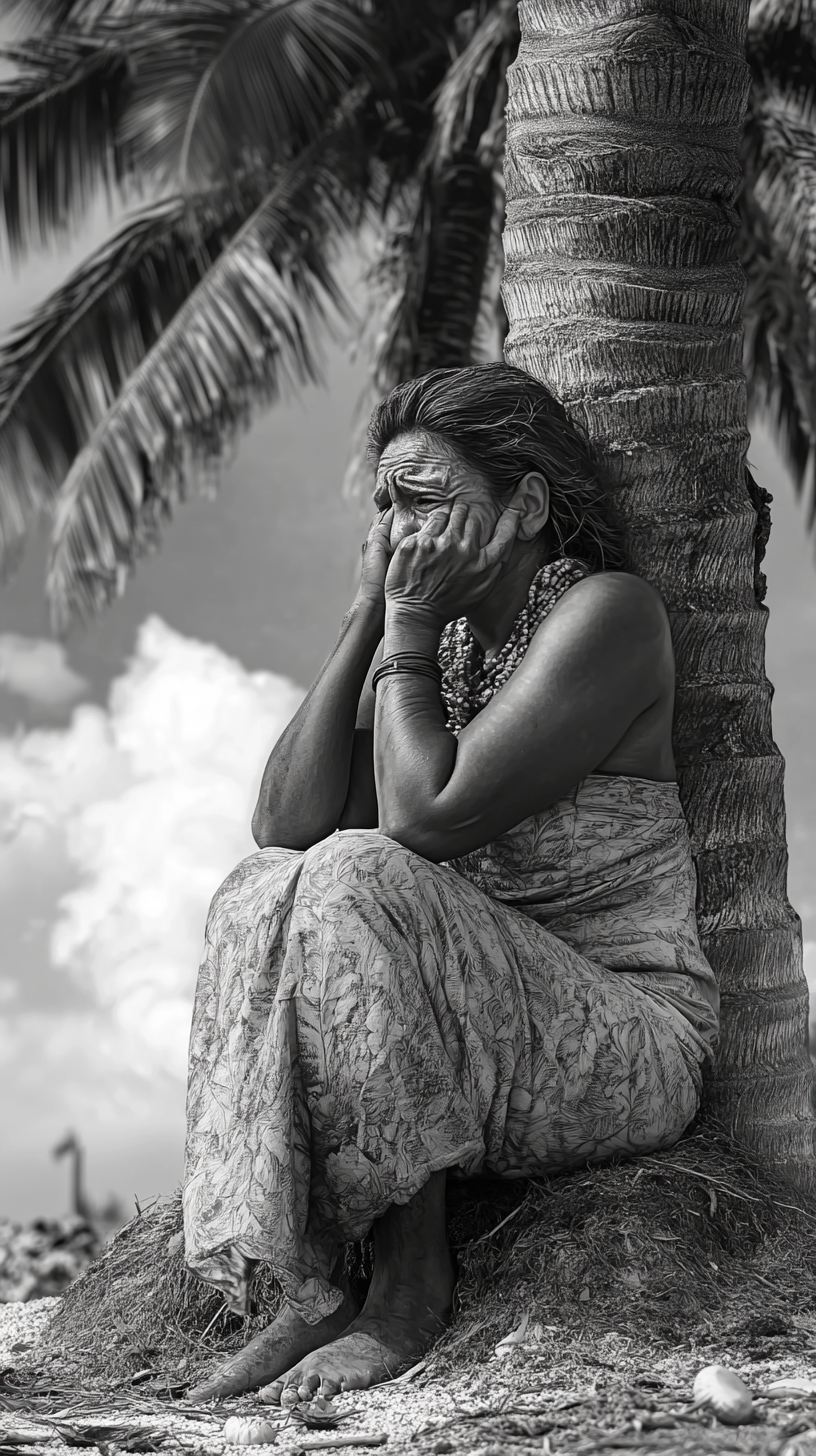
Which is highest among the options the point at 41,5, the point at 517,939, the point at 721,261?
the point at 41,5

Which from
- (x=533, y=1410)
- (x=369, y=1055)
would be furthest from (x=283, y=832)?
(x=533, y=1410)

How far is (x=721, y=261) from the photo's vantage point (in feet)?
12.4

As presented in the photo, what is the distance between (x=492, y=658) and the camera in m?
3.36

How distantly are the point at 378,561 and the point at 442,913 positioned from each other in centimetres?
107

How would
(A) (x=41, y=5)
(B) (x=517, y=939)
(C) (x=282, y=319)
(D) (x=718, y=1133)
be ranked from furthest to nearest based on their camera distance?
(A) (x=41, y=5)
(C) (x=282, y=319)
(D) (x=718, y=1133)
(B) (x=517, y=939)

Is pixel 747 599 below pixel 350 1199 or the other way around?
the other way around

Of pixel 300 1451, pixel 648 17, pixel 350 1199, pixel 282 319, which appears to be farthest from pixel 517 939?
pixel 282 319

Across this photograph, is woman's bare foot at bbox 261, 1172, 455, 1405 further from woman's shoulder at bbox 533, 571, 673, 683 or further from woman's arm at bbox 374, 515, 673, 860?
Answer: woman's shoulder at bbox 533, 571, 673, 683

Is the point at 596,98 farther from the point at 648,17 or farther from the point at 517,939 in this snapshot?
the point at 517,939

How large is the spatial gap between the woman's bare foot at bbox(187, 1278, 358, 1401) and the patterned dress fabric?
0.40ft

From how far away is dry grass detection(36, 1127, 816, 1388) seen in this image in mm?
2840

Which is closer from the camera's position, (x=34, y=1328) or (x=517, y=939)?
(x=517, y=939)

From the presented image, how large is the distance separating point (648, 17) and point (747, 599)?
5.07 ft

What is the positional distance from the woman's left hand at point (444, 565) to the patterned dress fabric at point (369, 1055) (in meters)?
0.65
